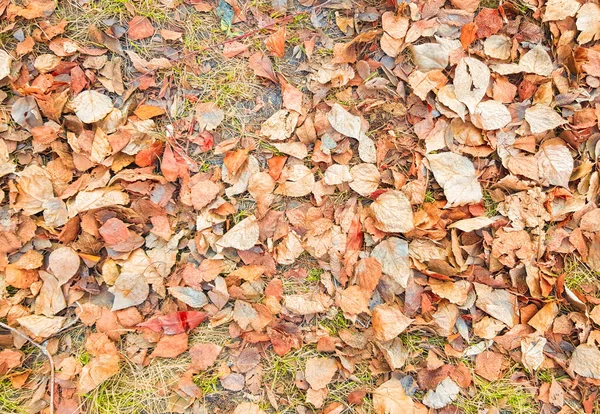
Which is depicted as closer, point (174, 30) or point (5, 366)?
point (5, 366)

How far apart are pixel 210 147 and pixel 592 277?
1785 millimetres

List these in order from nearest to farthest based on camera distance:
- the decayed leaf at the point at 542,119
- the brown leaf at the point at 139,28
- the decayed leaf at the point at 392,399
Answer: the decayed leaf at the point at 392,399, the decayed leaf at the point at 542,119, the brown leaf at the point at 139,28

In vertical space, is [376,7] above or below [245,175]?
above

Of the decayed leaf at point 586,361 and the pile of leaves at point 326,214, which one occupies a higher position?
the pile of leaves at point 326,214

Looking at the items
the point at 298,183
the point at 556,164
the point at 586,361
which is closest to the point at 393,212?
the point at 298,183

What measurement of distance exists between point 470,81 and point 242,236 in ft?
3.94

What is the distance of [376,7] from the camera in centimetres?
228

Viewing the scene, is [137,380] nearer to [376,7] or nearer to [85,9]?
[85,9]

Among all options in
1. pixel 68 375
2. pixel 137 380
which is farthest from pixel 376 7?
pixel 68 375

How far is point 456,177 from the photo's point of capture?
2146 millimetres

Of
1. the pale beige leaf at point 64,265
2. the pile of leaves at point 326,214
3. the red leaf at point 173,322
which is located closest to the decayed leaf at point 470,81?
the pile of leaves at point 326,214

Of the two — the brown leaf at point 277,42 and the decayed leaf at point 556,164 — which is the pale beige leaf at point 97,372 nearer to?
the brown leaf at point 277,42

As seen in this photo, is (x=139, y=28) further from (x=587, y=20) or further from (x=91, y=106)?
(x=587, y=20)

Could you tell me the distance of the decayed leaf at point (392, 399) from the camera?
2.05 meters
